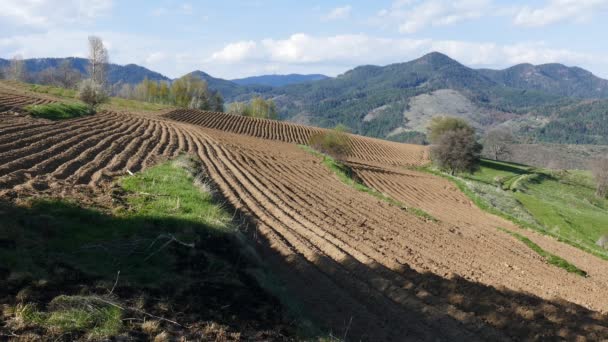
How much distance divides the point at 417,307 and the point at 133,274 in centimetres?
538

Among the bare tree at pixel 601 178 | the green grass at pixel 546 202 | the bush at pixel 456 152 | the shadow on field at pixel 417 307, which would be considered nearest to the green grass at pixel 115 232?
the shadow on field at pixel 417 307

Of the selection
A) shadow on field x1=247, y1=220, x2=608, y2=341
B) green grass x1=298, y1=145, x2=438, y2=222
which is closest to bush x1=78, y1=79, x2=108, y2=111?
green grass x1=298, y1=145, x2=438, y2=222

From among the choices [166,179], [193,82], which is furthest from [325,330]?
[193,82]

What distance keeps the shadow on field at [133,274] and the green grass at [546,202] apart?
2171 centimetres

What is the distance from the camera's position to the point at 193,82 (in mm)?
108438

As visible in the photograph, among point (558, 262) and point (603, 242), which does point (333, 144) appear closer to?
point (603, 242)

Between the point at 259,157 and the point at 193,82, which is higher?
the point at 193,82

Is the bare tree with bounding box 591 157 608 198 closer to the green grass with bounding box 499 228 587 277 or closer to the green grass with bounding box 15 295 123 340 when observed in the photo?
the green grass with bounding box 499 228 587 277

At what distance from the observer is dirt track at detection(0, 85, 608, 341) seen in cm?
Answer: 864

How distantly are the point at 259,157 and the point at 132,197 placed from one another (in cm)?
1573

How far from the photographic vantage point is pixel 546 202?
45.4 m

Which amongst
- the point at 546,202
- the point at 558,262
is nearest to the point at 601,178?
the point at 546,202

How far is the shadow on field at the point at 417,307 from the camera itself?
8.02 m

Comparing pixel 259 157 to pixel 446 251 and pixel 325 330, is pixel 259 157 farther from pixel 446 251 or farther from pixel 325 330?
pixel 325 330
